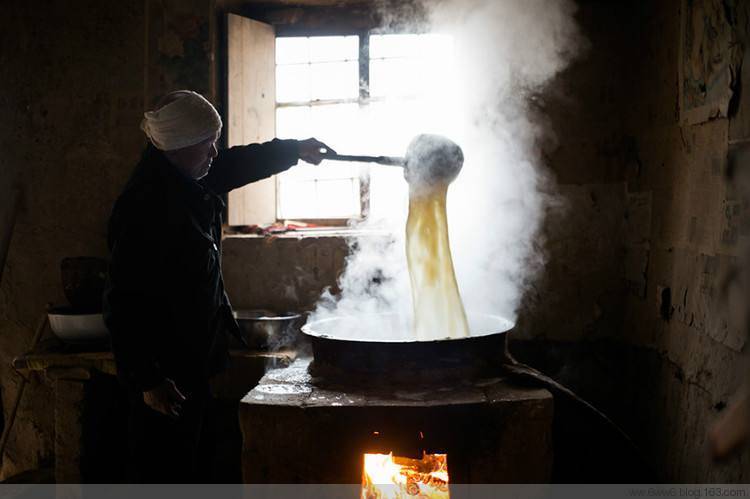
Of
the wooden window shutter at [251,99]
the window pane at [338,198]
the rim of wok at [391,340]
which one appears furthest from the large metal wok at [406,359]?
the window pane at [338,198]

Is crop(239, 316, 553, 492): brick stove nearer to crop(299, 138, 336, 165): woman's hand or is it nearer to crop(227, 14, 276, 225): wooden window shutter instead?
crop(299, 138, 336, 165): woman's hand

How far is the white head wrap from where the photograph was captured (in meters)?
2.94

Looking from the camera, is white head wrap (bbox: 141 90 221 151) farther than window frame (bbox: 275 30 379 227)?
No

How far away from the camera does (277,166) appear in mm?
3652

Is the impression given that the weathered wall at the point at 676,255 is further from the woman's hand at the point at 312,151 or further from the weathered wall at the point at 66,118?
the weathered wall at the point at 66,118

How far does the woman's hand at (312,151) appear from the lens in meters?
3.61

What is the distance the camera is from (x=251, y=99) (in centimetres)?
492

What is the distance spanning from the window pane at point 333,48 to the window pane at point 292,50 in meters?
0.05

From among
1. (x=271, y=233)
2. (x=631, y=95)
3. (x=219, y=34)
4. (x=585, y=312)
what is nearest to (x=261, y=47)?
(x=219, y=34)

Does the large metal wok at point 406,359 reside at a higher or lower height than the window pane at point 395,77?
lower

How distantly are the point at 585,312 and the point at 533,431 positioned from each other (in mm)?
1958

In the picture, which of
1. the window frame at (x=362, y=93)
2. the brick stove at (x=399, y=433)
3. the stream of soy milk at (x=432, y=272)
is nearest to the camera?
the brick stove at (x=399, y=433)

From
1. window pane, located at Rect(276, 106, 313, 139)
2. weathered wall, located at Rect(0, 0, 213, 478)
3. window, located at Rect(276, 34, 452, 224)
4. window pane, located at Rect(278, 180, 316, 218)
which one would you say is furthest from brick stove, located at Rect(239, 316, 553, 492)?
window pane, located at Rect(276, 106, 313, 139)

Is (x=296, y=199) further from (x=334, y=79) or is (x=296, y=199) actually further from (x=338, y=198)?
(x=334, y=79)
